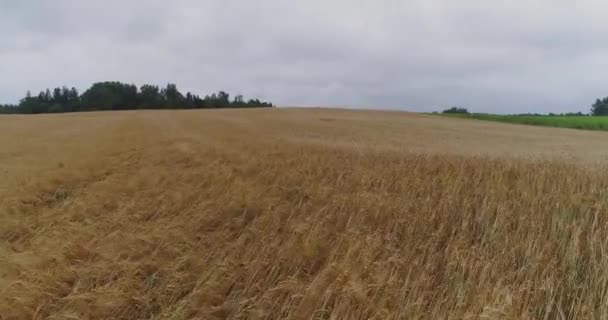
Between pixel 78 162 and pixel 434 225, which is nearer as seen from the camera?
pixel 434 225

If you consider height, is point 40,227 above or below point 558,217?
below

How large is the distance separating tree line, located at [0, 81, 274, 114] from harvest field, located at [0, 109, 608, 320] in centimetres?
9314

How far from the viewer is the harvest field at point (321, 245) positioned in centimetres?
325

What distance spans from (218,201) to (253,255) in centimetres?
199

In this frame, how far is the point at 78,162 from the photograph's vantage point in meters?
10.8

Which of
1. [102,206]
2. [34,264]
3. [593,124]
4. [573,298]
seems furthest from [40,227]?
[593,124]

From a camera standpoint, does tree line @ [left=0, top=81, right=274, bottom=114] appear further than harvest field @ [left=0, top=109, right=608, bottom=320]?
Yes

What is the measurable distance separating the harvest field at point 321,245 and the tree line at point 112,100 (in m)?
93.1

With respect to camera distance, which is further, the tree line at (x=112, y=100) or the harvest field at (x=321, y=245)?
the tree line at (x=112, y=100)

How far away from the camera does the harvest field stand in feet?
10.7

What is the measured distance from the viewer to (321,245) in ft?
14.0

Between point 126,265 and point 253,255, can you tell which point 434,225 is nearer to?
point 253,255

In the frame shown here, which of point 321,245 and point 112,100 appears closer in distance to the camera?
point 321,245

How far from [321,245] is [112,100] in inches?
4006
